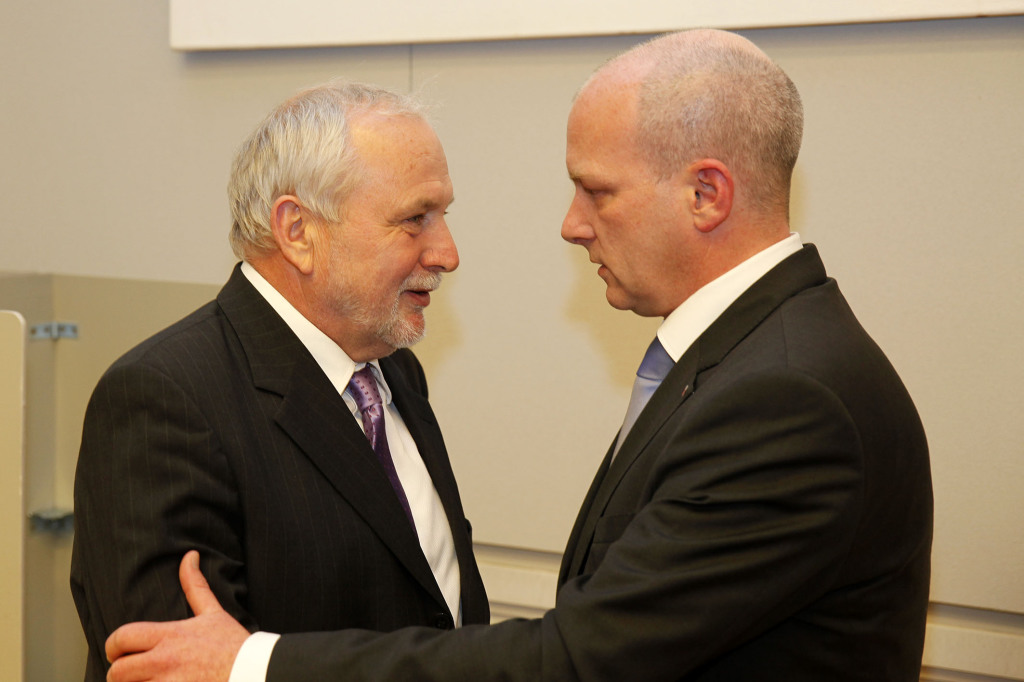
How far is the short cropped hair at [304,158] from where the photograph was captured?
1534 mm

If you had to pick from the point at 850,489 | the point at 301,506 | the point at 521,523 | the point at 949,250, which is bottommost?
the point at 521,523

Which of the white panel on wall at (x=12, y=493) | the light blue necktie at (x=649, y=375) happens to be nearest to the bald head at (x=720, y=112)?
the light blue necktie at (x=649, y=375)

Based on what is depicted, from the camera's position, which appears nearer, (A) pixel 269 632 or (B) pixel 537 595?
(A) pixel 269 632

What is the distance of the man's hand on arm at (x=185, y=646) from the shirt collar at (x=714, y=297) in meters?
0.73

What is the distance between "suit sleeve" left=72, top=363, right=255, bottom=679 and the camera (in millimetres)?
1255

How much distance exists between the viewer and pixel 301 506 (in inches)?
55.0

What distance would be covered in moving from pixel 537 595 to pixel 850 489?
1559 millimetres

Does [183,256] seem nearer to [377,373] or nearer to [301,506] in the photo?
[377,373]

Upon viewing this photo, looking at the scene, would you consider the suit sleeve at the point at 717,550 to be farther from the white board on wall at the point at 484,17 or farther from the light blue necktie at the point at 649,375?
the white board on wall at the point at 484,17

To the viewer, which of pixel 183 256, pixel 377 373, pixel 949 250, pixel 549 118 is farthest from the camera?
pixel 183 256

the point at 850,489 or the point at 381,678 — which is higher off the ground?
the point at 850,489

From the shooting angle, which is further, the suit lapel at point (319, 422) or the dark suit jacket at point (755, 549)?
the suit lapel at point (319, 422)

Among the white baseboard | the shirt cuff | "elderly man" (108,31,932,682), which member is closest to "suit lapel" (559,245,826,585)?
"elderly man" (108,31,932,682)

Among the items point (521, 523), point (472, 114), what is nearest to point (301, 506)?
point (521, 523)
